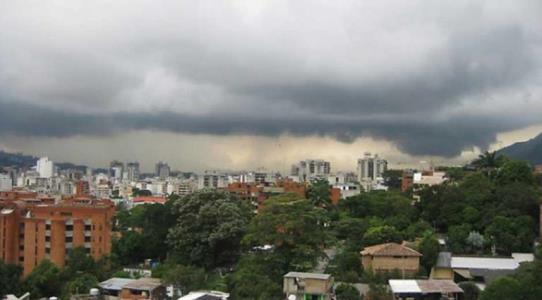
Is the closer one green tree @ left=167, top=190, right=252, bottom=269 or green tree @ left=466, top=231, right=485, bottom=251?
green tree @ left=466, top=231, right=485, bottom=251

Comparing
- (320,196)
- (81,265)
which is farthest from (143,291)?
(320,196)

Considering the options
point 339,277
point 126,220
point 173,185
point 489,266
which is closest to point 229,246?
point 339,277

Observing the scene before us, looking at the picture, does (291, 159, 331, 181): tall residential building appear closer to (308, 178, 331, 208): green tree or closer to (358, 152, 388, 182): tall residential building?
(358, 152, 388, 182): tall residential building

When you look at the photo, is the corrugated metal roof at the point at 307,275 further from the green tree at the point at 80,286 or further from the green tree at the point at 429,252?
the green tree at the point at 80,286

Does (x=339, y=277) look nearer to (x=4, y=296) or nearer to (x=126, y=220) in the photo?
(x=4, y=296)

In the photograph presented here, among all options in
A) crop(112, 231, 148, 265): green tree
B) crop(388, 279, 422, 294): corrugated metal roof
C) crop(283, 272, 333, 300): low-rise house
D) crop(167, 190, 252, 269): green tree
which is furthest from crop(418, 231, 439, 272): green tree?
crop(112, 231, 148, 265): green tree

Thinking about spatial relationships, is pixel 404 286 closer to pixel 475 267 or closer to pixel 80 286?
pixel 475 267
